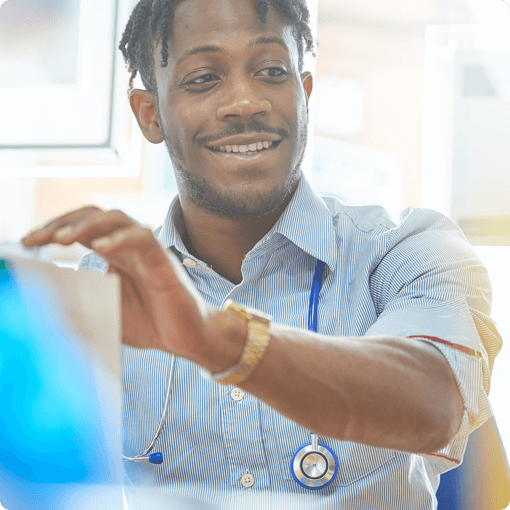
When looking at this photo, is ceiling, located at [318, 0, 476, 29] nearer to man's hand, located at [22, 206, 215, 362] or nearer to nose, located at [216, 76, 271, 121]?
nose, located at [216, 76, 271, 121]

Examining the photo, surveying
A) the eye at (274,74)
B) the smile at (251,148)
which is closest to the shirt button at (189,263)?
the smile at (251,148)

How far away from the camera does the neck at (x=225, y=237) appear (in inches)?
30.0

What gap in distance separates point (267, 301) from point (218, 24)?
36 cm

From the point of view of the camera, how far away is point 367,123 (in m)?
1.09

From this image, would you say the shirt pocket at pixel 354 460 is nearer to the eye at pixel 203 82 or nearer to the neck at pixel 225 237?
the neck at pixel 225 237

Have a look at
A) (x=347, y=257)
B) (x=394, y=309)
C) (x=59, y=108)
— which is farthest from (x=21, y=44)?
(x=394, y=309)

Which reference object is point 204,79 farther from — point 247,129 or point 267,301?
Answer: point 267,301

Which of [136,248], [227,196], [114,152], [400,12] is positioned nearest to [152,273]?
[136,248]

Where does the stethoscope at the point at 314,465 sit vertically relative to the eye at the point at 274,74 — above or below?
below

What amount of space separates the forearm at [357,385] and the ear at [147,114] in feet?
1.72

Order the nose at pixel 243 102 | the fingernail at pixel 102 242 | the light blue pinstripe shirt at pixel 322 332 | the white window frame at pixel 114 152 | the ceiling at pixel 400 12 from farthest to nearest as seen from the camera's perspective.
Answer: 1. the ceiling at pixel 400 12
2. the white window frame at pixel 114 152
3. the nose at pixel 243 102
4. the light blue pinstripe shirt at pixel 322 332
5. the fingernail at pixel 102 242

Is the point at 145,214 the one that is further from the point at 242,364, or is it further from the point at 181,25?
the point at 242,364

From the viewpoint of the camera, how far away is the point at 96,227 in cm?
36

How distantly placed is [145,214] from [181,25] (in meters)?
0.39
